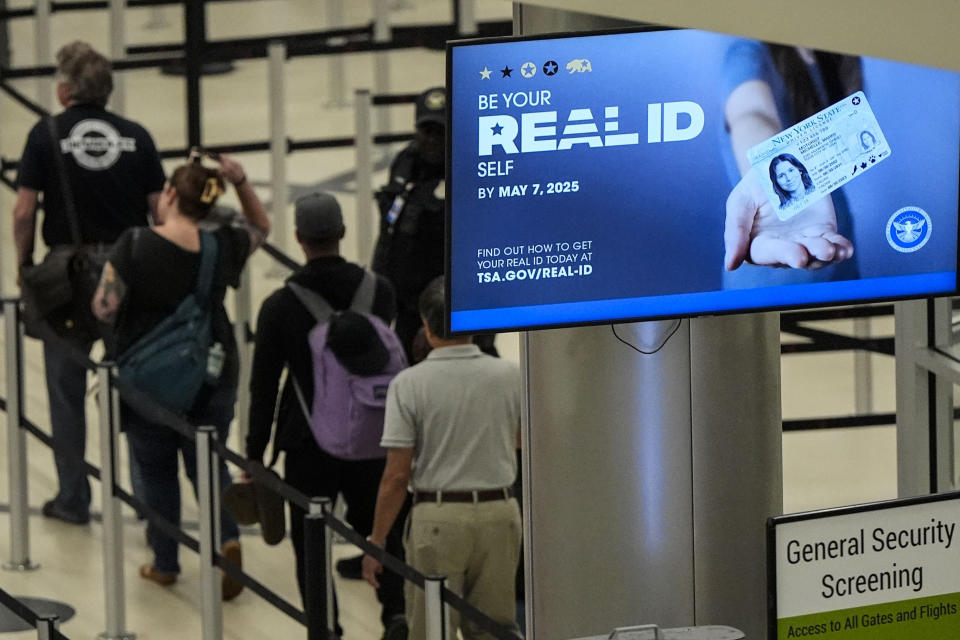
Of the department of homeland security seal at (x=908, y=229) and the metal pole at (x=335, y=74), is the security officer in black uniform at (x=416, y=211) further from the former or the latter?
the metal pole at (x=335, y=74)

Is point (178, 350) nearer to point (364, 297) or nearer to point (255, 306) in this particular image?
point (364, 297)

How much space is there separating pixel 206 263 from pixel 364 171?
309 centimetres

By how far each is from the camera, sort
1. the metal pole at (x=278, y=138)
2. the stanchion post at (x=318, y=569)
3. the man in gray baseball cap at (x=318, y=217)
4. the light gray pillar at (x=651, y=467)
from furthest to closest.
A: the metal pole at (x=278, y=138), the man in gray baseball cap at (x=318, y=217), the stanchion post at (x=318, y=569), the light gray pillar at (x=651, y=467)

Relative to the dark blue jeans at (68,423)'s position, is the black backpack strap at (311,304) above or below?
above

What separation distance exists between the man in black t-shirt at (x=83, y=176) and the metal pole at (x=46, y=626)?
2.48m

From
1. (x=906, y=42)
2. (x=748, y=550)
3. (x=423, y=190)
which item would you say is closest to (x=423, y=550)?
(x=748, y=550)

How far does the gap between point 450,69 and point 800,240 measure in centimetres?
88

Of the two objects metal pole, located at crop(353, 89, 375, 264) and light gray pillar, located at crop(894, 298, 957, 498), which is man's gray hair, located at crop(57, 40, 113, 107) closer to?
metal pole, located at crop(353, 89, 375, 264)

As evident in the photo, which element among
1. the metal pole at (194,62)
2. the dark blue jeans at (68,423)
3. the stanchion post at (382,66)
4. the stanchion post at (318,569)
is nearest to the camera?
the stanchion post at (318,569)

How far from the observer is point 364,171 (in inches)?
374

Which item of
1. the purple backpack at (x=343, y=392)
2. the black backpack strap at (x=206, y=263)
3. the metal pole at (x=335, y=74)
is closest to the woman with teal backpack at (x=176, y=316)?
the black backpack strap at (x=206, y=263)

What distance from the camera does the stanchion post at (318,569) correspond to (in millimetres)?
5262

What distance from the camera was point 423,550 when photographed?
5.57 metres

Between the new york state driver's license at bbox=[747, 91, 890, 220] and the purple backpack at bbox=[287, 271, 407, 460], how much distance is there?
2.20 m
